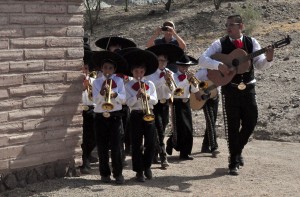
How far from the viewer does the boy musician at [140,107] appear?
28.6 ft

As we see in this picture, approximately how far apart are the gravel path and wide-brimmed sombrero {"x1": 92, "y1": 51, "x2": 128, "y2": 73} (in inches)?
60.5

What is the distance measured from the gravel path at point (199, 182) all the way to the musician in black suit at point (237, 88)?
45cm

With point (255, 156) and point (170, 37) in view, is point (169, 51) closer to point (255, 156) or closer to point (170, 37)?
point (170, 37)

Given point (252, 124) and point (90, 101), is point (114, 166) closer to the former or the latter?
point (90, 101)

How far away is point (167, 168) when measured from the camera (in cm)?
976

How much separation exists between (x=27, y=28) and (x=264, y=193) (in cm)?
359

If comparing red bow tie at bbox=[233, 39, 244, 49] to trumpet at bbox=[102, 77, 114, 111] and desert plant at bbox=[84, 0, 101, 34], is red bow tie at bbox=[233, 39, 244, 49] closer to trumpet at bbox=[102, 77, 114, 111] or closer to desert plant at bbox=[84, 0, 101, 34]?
trumpet at bbox=[102, 77, 114, 111]

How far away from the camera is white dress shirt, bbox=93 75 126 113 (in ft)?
27.5

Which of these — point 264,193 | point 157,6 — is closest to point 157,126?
point 264,193

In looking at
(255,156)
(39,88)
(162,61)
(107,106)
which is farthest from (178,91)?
(39,88)

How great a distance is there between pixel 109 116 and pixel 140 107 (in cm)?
49

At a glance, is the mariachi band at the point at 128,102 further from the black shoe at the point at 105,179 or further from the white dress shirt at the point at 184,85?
the white dress shirt at the point at 184,85

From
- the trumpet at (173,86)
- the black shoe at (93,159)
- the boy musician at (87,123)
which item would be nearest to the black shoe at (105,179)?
the boy musician at (87,123)

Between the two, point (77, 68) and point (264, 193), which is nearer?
point (264, 193)
